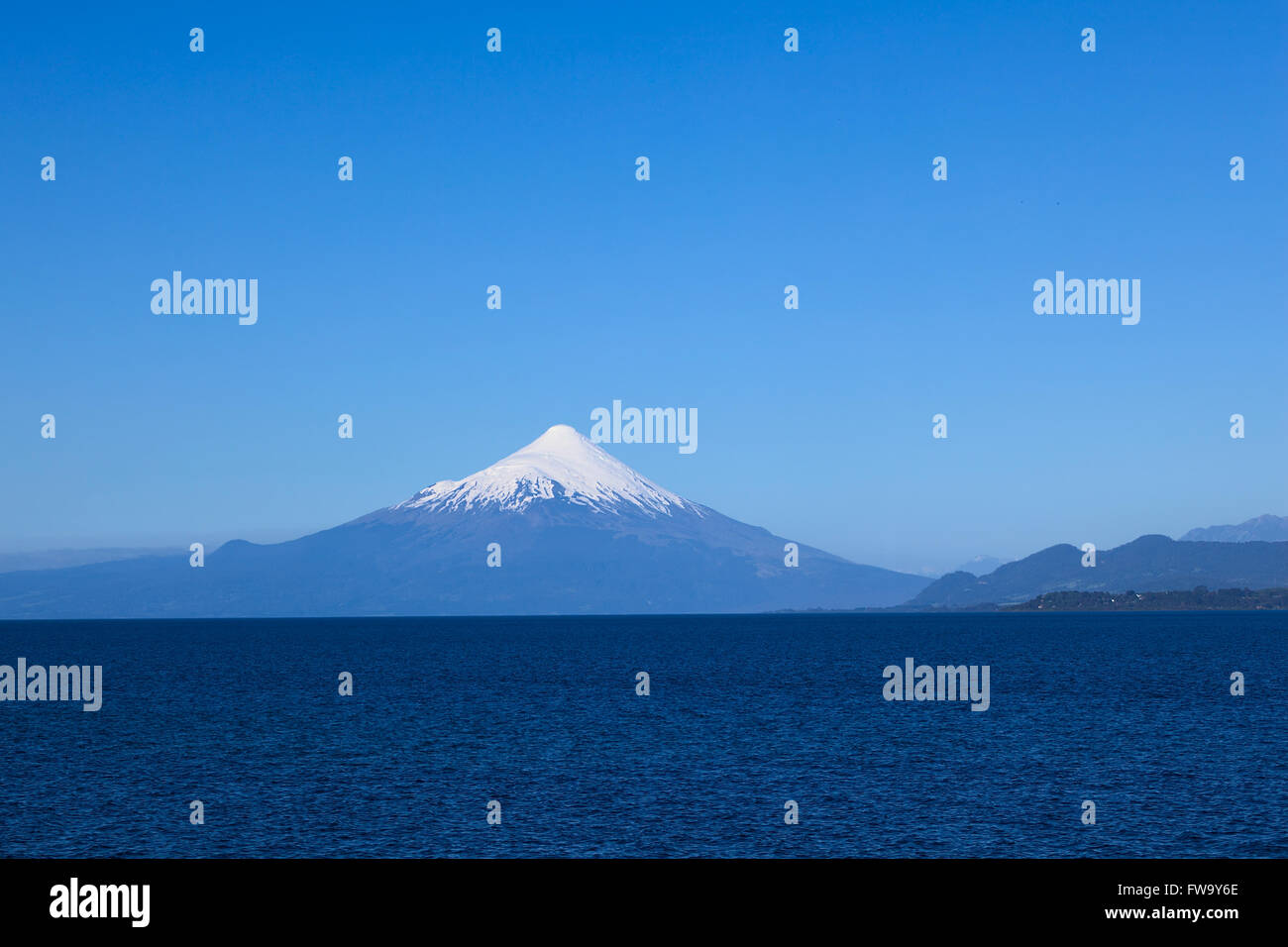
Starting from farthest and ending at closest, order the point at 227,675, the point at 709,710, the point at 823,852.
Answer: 1. the point at 227,675
2. the point at 709,710
3. the point at 823,852

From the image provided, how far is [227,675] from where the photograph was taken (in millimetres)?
145375

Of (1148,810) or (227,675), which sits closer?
(1148,810)

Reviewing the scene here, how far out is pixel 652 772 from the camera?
2349 inches

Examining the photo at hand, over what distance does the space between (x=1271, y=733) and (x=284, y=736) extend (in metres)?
63.7

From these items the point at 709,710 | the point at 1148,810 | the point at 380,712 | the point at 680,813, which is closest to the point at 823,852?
the point at 680,813

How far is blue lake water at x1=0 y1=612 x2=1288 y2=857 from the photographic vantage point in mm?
43469

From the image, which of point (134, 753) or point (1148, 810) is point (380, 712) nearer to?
point (134, 753)

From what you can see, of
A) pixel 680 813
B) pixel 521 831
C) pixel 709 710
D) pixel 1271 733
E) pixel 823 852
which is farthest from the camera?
pixel 709 710

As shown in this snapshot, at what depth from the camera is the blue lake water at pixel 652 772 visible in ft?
143
